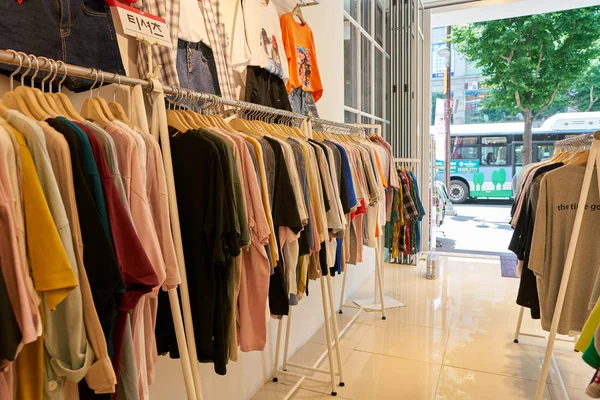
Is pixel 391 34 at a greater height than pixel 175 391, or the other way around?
pixel 391 34

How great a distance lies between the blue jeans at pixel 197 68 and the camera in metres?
1.84

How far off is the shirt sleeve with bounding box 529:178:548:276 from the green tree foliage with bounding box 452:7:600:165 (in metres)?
5.71

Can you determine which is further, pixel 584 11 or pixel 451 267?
pixel 584 11

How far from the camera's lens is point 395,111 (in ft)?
19.4

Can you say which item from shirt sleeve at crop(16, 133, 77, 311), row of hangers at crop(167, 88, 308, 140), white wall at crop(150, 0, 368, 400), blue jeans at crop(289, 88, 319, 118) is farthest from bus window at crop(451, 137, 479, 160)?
shirt sleeve at crop(16, 133, 77, 311)

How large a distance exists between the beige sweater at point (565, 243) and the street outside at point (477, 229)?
12.1 ft

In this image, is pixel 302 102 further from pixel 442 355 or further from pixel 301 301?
pixel 442 355

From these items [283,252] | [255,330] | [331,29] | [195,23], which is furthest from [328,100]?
[255,330]

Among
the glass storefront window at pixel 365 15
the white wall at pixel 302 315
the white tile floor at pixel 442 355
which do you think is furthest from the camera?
the glass storefront window at pixel 365 15

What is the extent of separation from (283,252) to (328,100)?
2130 millimetres

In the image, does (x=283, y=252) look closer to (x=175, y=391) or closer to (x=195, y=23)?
(x=175, y=391)

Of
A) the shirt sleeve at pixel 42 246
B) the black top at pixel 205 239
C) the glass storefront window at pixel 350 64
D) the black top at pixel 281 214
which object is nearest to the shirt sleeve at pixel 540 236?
the black top at pixel 281 214

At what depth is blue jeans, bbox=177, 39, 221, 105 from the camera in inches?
72.5

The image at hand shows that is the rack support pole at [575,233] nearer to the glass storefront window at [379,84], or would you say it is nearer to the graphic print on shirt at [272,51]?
the graphic print on shirt at [272,51]
